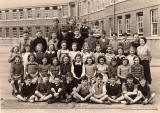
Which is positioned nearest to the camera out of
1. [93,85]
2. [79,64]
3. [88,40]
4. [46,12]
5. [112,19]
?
[93,85]

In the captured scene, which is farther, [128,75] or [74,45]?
[74,45]

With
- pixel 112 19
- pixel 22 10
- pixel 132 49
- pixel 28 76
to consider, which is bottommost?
pixel 28 76

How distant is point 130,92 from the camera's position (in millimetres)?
5566

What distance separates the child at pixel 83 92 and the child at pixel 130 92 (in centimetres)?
63

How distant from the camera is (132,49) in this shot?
6266 millimetres

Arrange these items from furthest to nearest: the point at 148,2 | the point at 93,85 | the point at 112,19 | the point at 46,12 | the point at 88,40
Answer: the point at 46,12 < the point at 112,19 < the point at 148,2 < the point at 88,40 < the point at 93,85

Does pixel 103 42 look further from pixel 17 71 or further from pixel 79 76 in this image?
pixel 17 71

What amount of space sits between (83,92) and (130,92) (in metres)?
0.86

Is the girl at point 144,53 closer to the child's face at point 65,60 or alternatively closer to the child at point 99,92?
the child at point 99,92

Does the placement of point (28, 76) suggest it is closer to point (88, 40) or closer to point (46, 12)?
point (88, 40)

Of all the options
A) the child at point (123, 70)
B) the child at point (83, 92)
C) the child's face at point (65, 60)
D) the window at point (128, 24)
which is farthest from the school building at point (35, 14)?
the child at point (83, 92)

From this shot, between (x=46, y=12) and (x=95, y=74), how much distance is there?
30578 millimetres

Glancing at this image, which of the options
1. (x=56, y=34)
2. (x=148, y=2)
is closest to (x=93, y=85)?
(x=56, y=34)

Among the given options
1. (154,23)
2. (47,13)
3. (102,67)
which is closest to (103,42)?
(102,67)
